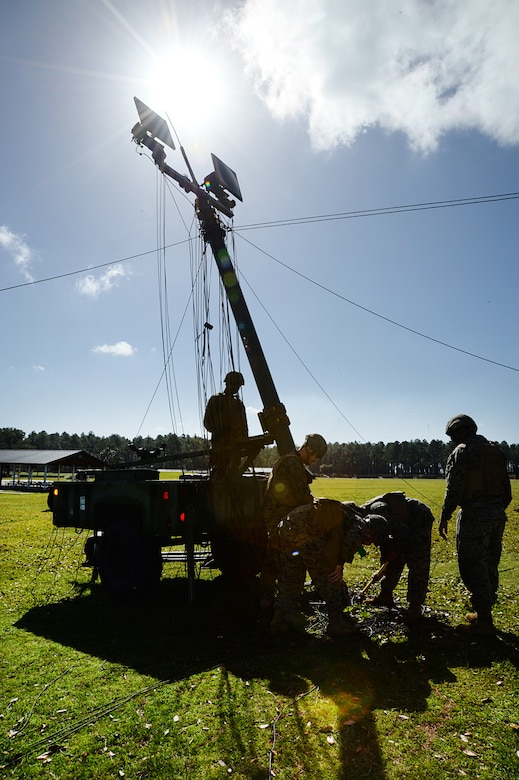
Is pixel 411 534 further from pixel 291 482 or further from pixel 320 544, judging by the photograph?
pixel 291 482

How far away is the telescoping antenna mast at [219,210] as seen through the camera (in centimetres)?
916

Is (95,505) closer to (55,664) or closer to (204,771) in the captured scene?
(55,664)

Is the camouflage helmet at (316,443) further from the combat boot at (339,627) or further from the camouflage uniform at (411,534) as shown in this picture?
the combat boot at (339,627)

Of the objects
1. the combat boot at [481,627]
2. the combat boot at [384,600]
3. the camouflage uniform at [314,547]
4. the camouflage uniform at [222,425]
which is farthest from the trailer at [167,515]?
the combat boot at [481,627]

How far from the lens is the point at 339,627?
201 inches

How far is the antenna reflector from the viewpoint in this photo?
10602 millimetres

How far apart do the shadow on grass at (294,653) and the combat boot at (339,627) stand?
9 centimetres

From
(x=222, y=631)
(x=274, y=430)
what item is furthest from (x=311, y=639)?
(x=274, y=430)

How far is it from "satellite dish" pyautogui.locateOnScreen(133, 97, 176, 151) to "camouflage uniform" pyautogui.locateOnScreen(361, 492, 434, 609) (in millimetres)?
9563

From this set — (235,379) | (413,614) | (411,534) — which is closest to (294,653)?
(413,614)

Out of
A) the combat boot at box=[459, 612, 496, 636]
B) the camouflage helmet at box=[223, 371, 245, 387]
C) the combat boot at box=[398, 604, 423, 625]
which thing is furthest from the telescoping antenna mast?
the combat boot at box=[459, 612, 496, 636]

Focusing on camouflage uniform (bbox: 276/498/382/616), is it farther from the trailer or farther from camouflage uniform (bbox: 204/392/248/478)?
camouflage uniform (bbox: 204/392/248/478)

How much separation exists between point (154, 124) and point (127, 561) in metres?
9.58

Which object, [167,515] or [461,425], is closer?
[461,425]
